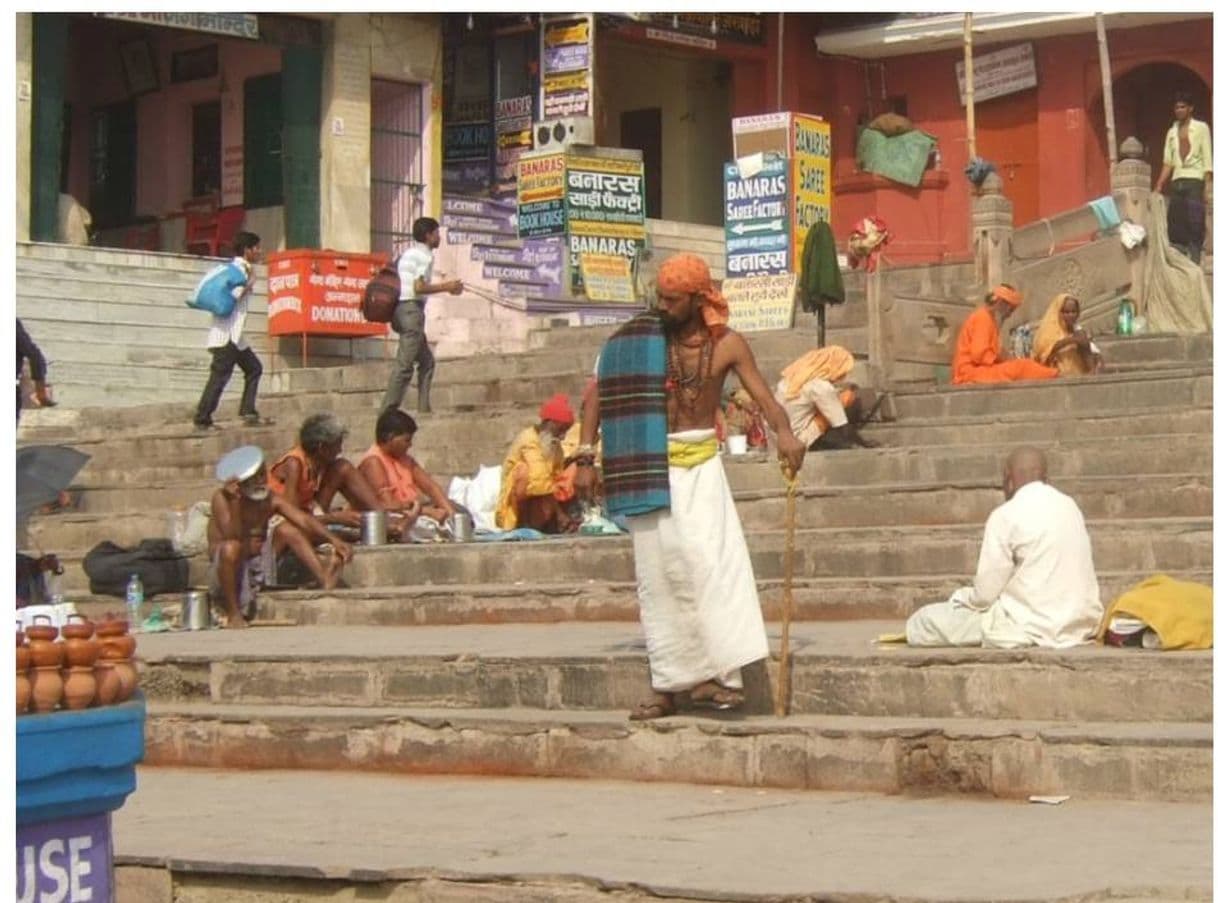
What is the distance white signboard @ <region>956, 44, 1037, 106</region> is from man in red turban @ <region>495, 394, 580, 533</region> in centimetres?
1280

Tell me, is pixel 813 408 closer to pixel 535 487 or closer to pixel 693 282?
pixel 535 487

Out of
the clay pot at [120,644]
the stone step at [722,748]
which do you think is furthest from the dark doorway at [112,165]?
the clay pot at [120,644]

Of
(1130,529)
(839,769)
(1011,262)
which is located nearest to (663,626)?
(839,769)

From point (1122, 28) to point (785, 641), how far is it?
1762cm

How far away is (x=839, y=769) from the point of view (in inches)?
324

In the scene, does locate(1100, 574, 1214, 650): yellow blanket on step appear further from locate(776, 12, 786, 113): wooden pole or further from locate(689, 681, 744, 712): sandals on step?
Answer: locate(776, 12, 786, 113): wooden pole

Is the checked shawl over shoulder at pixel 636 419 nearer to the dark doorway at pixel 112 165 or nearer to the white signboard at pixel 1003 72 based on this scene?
the dark doorway at pixel 112 165

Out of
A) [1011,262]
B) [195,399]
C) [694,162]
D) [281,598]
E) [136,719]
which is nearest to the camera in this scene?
[136,719]

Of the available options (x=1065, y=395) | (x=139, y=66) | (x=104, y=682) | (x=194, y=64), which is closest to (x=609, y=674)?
(x=104, y=682)

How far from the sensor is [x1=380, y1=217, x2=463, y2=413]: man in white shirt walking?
1619 centimetres

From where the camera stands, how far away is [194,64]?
24641mm

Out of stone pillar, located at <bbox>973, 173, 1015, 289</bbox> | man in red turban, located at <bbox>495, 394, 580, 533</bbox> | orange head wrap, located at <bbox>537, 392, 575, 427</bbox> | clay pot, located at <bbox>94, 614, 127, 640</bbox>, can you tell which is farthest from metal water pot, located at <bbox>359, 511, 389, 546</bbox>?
clay pot, located at <bbox>94, 614, 127, 640</bbox>

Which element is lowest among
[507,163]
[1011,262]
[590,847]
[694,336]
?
[590,847]

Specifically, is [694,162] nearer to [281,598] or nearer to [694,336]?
[281,598]
